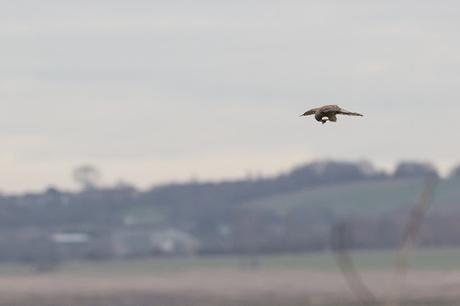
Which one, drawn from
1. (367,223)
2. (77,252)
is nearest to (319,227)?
(367,223)

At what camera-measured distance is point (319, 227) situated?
173m

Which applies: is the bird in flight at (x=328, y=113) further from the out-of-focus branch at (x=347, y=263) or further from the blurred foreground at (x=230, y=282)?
the blurred foreground at (x=230, y=282)

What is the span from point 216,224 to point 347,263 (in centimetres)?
18510

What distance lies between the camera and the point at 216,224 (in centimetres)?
19250

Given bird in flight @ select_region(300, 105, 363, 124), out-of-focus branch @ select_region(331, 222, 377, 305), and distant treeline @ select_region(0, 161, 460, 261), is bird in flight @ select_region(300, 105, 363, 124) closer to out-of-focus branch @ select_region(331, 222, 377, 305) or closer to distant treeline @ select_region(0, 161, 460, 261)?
out-of-focus branch @ select_region(331, 222, 377, 305)

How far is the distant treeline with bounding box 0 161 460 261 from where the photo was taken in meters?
166

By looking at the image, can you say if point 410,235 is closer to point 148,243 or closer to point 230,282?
point 230,282

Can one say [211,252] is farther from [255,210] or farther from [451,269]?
[451,269]

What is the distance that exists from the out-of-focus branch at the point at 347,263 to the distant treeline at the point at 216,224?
146m

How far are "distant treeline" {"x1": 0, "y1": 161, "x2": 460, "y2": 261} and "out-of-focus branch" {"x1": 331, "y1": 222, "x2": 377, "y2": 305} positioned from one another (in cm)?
14552

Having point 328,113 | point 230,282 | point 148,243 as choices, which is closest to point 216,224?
point 148,243

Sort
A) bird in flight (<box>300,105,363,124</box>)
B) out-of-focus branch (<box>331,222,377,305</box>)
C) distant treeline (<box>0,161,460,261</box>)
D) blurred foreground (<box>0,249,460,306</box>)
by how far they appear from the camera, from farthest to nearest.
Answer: distant treeline (<box>0,161,460,261</box>) → blurred foreground (<box>0,249,460,306</box>) → bird in flight (<box>300,105,363,124</box>) → out-of-focus branch (<box>331,222,377,305</box>)

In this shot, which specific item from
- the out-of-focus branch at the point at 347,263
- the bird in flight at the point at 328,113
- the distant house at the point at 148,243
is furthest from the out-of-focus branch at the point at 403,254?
the distant house at the point at 148,243

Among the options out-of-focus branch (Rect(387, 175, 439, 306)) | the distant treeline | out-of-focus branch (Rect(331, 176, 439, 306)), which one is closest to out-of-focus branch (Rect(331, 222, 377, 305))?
out-of-focus branch (Rect(331, 176, 439, 306))
